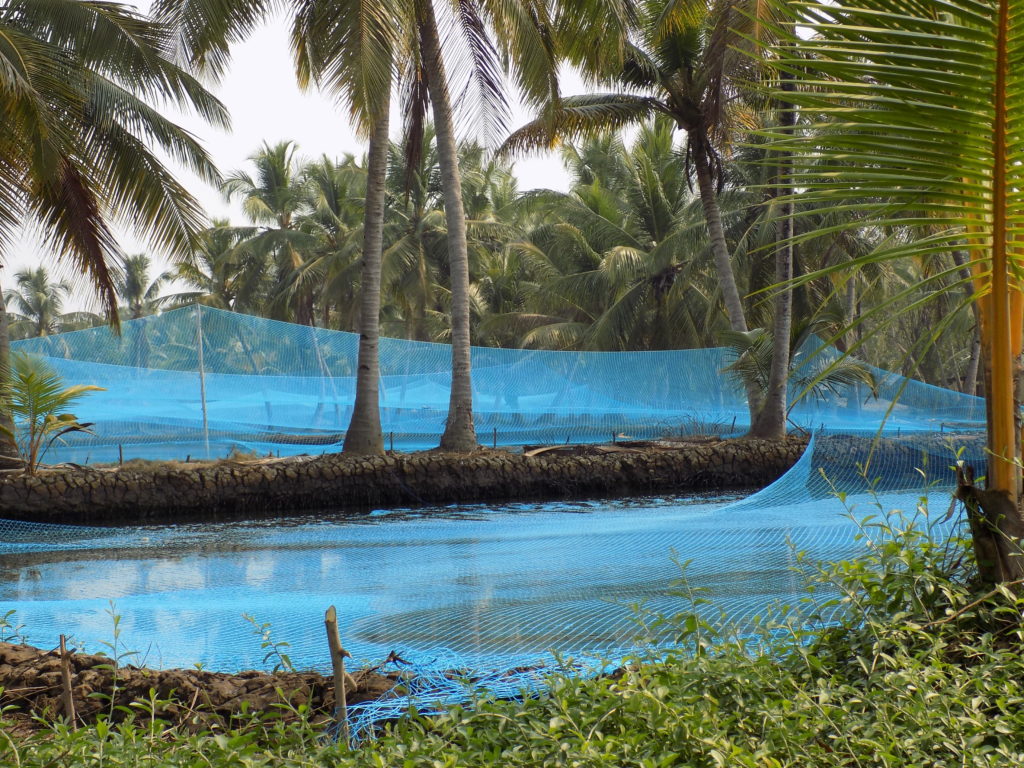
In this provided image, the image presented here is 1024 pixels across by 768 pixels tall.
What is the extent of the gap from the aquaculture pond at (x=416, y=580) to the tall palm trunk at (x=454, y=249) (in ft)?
8.12

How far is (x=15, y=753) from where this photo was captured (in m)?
2.22

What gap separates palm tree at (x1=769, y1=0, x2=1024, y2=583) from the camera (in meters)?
2.19

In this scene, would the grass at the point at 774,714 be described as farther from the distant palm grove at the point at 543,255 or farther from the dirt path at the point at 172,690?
the distant palm grove at the point at 543,255

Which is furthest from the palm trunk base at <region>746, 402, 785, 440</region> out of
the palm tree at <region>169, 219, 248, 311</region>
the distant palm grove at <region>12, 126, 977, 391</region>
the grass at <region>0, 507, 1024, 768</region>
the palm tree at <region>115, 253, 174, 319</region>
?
the palm tree at <region>115, 253, 174, 319</region>

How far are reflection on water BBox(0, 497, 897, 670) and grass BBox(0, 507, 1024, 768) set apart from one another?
1.47 feet

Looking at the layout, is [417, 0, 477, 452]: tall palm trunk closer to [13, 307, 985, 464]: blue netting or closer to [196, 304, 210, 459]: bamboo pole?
[13, 307, 985, 464]: blue netting

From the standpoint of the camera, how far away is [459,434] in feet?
41.1

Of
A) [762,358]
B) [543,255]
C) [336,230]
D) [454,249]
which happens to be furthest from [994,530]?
[336,230]

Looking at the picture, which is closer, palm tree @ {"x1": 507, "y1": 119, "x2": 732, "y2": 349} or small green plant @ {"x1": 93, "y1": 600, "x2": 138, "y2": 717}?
small green plant @ {"x1": 93, "y1": 600, "x2": 138, "y2": 717}

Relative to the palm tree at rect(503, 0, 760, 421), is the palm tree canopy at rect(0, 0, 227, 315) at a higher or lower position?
lower

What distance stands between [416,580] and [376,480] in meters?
5.56

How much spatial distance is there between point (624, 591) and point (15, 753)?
3262 mm

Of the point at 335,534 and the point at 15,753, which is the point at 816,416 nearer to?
the point at 335,534

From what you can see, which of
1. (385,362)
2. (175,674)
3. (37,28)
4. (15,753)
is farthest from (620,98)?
(15,753)
